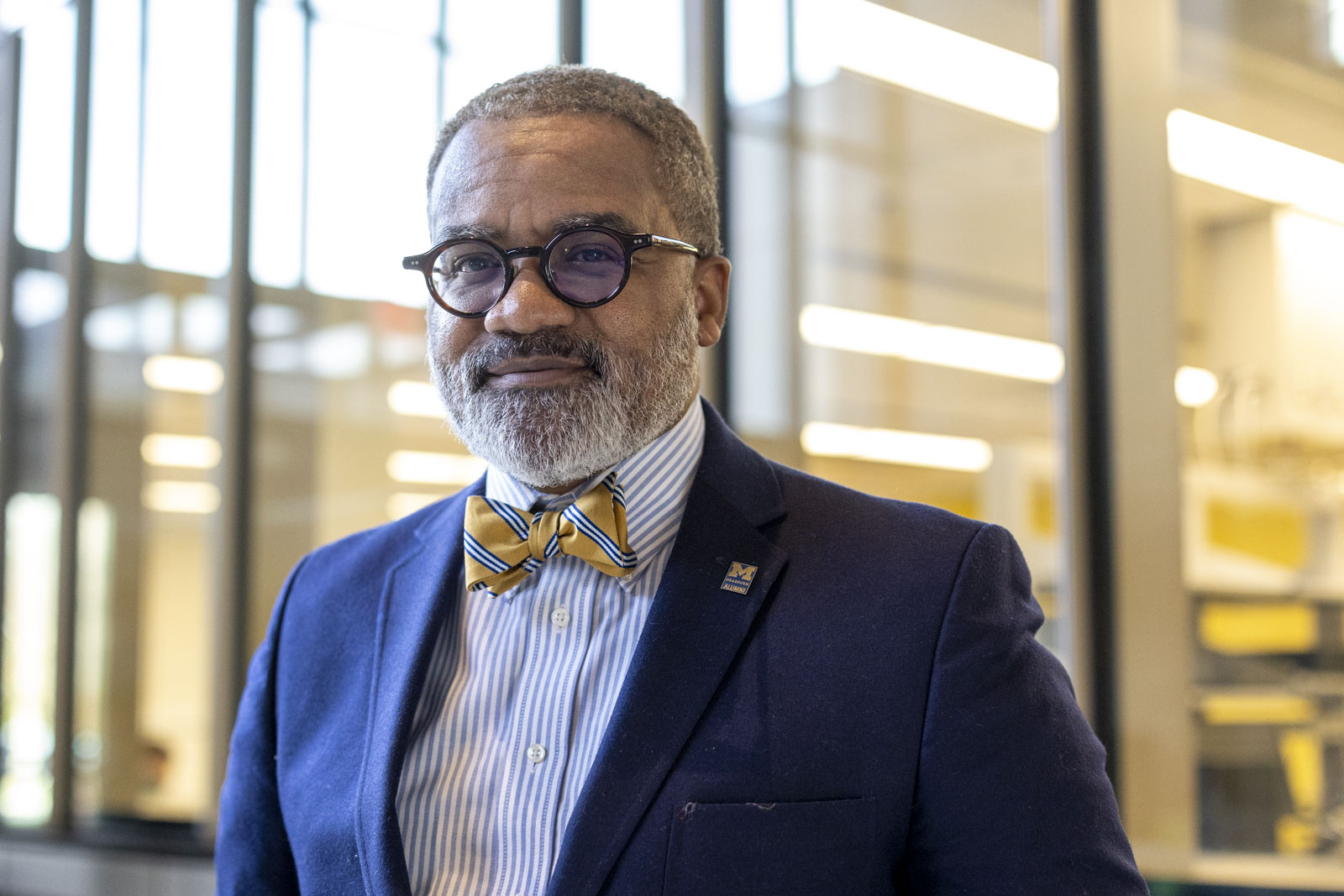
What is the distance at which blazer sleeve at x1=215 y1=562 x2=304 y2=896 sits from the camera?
1.64 metres

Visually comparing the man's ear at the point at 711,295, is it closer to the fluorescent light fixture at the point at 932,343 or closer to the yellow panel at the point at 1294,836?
the fluorescent light fixture at the point at 932,343

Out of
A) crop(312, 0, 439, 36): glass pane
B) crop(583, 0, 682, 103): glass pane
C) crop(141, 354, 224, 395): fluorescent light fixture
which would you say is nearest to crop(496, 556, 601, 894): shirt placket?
crop(583, 0, 682, 103): glass pane

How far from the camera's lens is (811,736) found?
1.30m

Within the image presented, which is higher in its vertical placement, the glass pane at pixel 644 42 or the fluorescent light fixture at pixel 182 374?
the glass pane at pixel 644 42

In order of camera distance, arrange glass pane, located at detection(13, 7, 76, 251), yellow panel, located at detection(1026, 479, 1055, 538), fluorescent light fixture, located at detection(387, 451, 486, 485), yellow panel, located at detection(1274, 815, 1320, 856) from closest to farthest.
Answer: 1. yellow panel, located at detection(1274, 815, 1320, 856)
2. yellow panel, located at detection(1026, 479, 1055, 538)
3. fluorescent light fixture, located at detection(387, 451, 486, 485)
4. glass pane, located at detection(13, 7, 76, 251)

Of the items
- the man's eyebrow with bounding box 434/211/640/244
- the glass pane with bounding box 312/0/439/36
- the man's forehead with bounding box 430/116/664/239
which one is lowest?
the man's eyebrow with bounding box 434/211/640/244

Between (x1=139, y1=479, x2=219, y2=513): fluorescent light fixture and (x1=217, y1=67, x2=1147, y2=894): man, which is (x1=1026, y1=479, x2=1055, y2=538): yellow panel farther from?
(x1=139, y1=479, x2=219, y2=513): fluorescent light fixture

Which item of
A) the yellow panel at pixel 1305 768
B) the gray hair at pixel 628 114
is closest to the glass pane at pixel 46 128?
the gray hair at pixel 628 114

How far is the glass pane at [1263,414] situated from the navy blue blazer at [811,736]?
1.49 metres

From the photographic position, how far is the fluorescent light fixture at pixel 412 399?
4.43 m

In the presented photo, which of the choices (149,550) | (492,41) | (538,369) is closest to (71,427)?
(149,550)

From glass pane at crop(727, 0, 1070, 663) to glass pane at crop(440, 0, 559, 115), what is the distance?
711 millimetres

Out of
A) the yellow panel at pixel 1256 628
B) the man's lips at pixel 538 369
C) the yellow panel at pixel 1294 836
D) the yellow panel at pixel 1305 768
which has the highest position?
the man's lips at pixel 538 369

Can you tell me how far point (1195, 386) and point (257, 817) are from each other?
2.04 meters
